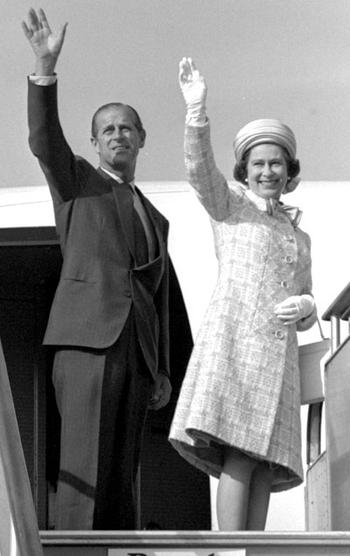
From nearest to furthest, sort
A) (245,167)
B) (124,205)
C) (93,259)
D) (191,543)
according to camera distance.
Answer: (191,543) < (93,259) < (124,205) < (245,167)

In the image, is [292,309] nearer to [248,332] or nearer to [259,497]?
[248,332]

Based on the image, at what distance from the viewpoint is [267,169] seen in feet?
20.8

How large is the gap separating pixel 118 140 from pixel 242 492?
141 cm

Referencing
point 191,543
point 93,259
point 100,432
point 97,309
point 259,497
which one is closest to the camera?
point 191,543

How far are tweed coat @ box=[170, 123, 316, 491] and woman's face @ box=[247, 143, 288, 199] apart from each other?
5 cm

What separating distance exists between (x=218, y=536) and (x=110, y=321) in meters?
0.96

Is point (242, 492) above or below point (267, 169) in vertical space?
below

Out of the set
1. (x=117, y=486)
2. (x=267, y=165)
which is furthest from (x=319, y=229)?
(x=117, y=486)

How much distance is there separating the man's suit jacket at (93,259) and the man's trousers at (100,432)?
0.21 feet

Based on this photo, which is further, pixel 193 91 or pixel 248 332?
pixel 248 332

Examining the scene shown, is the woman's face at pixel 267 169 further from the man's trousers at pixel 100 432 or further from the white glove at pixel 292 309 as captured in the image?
the man's trousers at pixel 100 432

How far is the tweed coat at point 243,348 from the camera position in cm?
594

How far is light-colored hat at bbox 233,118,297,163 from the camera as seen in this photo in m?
6.34

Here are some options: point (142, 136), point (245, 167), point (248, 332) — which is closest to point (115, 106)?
point (142, 136)
